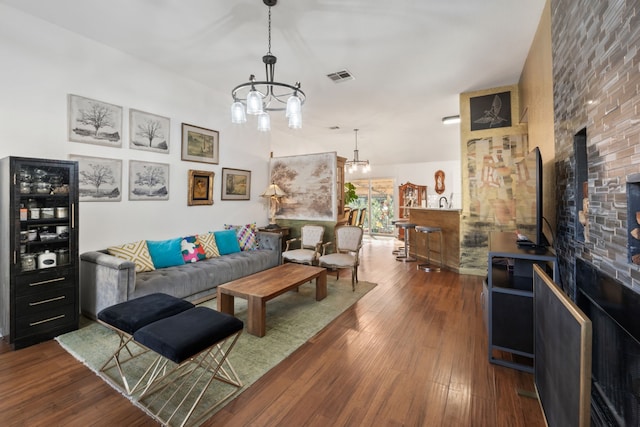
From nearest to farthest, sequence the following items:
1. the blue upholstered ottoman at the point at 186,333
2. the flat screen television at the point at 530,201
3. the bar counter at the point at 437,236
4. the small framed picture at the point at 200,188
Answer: the blue upholstered ottoman at the point at 186,333
the flat screen television at the point at 530,201
the small framed picture at the point at 200,188
the bar counter at the point at 437,236

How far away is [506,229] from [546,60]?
260 centimetres

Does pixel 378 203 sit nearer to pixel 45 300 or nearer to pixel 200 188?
pixel 200 188

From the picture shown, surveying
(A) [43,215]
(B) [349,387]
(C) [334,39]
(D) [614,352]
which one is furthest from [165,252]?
(D) [614,352]

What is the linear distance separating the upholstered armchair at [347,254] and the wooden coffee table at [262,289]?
477 millimetres

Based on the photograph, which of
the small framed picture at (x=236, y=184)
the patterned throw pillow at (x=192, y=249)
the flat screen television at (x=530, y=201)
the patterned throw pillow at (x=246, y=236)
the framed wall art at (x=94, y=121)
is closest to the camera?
the flat screen television at (x=530, y=201)

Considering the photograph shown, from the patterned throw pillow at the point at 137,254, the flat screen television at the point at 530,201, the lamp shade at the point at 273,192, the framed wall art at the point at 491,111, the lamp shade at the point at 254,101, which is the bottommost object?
the patterned throw pillow at the point at 137,254

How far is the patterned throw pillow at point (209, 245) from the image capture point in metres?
4.28

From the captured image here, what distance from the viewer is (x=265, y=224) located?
19.4 feet

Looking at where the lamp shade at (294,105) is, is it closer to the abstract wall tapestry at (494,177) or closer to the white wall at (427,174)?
the abstract wall tapestry at (494,177)

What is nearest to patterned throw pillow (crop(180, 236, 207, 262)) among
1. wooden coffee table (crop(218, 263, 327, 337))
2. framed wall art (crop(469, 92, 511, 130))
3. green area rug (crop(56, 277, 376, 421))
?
green area rug (crop(56, 277, 376, 421))

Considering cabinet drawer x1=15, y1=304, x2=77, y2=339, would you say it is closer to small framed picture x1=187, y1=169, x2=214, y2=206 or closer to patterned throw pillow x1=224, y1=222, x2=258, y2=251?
small framed picture x1=187, y1=169, x2=214, y2=206

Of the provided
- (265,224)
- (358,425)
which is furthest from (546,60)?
(265,224)

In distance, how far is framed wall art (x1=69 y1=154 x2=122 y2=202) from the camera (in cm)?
320

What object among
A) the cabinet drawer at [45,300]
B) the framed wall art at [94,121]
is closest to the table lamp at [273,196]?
the framed wall art at [94,121]
